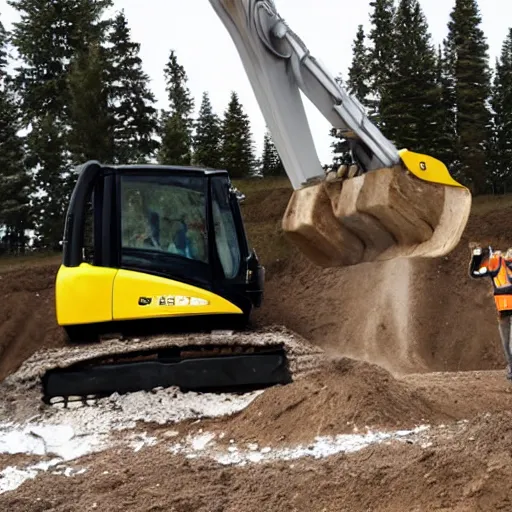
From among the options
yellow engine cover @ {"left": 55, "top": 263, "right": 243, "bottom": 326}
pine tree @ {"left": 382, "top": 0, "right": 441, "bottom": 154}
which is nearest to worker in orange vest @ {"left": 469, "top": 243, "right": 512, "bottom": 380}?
yellow engine cover @ {"left": 55, "top": 263, "right": 243, "bottom": 326}

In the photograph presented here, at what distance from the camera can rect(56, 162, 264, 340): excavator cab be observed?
6.14m

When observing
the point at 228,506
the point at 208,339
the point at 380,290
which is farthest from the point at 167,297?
the point at 380,290

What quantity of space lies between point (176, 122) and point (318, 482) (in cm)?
2624

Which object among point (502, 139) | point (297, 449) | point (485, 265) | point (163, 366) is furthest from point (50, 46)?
point (297, 449)

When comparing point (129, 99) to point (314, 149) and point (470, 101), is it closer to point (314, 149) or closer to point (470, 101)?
point (470, 101)

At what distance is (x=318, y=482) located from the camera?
392 cm

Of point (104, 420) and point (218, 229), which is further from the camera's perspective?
point (218, 229)

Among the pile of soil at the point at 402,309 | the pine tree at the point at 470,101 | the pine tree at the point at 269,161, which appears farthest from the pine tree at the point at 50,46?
the pine tree at the point at 470,101

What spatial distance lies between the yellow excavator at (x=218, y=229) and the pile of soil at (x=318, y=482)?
4.45 feet

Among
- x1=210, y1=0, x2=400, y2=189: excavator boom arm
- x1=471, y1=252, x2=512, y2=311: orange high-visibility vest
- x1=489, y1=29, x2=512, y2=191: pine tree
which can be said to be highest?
x1=489, y1=29, x2=512, y2=191: pine tree

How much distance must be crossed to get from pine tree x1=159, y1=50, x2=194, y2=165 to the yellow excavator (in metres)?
20.5

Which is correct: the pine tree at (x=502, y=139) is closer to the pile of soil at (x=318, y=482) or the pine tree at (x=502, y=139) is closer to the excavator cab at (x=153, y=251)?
the excavator cab at (x=153, y=251)

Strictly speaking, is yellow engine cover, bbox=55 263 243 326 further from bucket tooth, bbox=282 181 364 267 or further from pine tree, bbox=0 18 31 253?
pine tree, bbox=0 18 31 253

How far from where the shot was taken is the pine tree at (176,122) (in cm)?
2798
